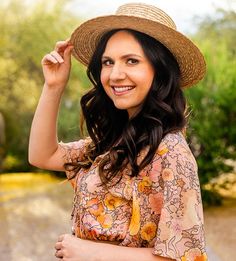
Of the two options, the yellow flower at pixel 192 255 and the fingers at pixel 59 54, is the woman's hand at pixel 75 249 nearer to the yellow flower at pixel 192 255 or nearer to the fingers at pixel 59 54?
the yellow flower at pixel 192 255

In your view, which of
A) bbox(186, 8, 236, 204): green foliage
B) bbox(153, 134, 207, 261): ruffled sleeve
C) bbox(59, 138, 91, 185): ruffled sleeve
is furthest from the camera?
bbox(186, 8, 236, 204): green foliage

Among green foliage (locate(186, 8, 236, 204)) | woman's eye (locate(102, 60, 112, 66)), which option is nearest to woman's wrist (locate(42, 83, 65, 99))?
woman's eye (locate(102, 60, 112, 66))

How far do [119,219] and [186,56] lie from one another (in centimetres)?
→ 67

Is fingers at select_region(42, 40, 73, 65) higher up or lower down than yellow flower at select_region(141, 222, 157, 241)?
higher up

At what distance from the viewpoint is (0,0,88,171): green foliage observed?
16.4 metres

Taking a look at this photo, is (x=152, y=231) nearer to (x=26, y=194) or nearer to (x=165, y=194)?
(x=165, y=194)

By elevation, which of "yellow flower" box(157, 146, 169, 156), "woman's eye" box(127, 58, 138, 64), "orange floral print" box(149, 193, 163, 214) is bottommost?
"orange floral print" box(149, 193, 163, 214)

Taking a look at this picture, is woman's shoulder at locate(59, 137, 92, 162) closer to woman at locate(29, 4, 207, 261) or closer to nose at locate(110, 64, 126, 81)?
woman at locate(29, 4, 207, 261)

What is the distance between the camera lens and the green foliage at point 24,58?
16.4 metres

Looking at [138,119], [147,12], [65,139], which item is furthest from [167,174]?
[65,139]

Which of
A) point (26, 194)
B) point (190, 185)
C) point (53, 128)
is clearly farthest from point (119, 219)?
point (26, 194)

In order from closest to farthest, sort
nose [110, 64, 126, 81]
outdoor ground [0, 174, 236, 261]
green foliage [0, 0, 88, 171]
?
1. nose [110, 64, 126, 81]
2. outdoor ground [0, 174, 236, 261]
3. green foliage [0, 0, 88, 171]

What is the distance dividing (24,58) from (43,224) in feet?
44.4

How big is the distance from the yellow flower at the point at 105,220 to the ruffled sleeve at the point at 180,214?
0.57 feet
